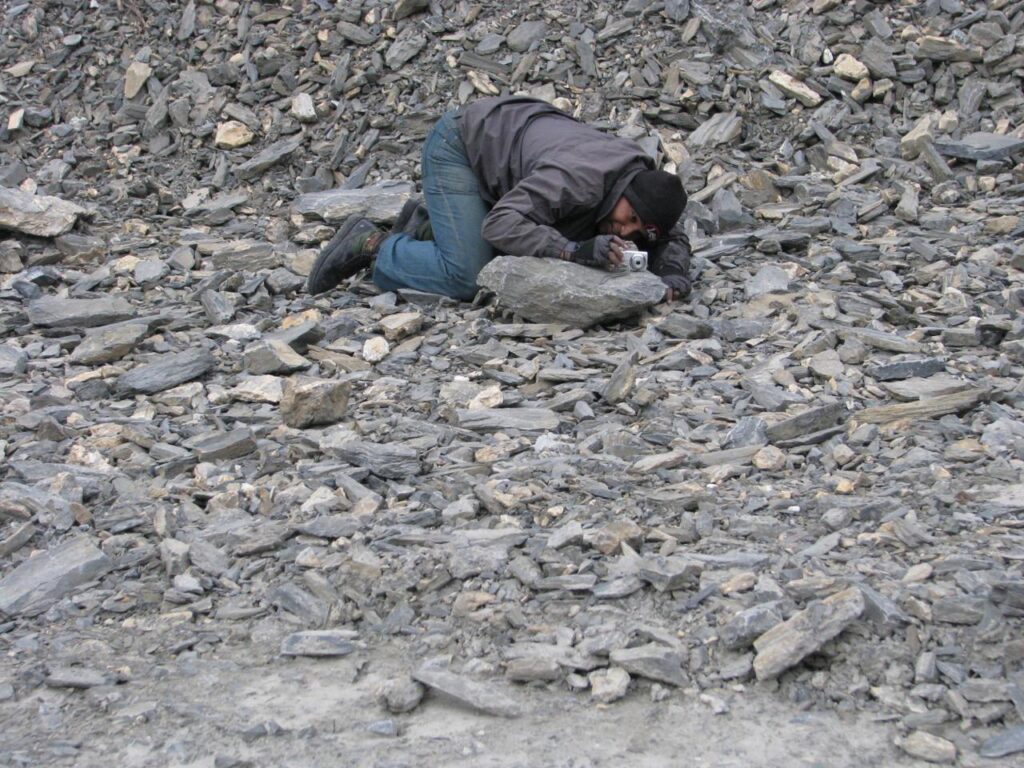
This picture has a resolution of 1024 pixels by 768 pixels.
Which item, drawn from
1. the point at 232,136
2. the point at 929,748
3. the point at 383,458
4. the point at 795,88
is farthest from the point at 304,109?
the point at 929,748

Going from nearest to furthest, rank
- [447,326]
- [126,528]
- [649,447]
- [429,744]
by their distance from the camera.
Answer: [429,744], [126,528], [649,447], [447,326]

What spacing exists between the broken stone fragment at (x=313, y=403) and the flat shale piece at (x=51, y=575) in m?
1.17

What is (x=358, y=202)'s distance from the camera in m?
7.55

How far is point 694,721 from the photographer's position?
2.85 m

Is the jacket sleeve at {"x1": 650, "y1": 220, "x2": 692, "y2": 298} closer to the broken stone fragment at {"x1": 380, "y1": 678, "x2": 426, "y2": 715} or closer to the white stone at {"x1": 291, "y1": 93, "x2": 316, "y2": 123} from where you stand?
the broken stone fragment at {"x1": 380, "y1": 678, "x2": 426, "y2": 715}

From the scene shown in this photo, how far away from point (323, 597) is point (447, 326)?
265 cm

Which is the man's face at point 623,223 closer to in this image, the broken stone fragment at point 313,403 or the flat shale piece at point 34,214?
the broken stone fragment at point 313,403

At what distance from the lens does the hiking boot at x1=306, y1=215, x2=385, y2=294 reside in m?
6.57

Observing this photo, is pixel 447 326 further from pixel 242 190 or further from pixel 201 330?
pixel 242 190

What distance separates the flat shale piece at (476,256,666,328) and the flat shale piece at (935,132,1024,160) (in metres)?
2.77

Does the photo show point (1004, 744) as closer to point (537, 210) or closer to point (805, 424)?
point (805, 424)

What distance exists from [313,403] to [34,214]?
365 cm

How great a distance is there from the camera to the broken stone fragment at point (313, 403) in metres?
4.77

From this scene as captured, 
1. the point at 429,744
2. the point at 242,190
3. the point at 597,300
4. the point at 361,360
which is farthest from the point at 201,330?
the point at 429,744
